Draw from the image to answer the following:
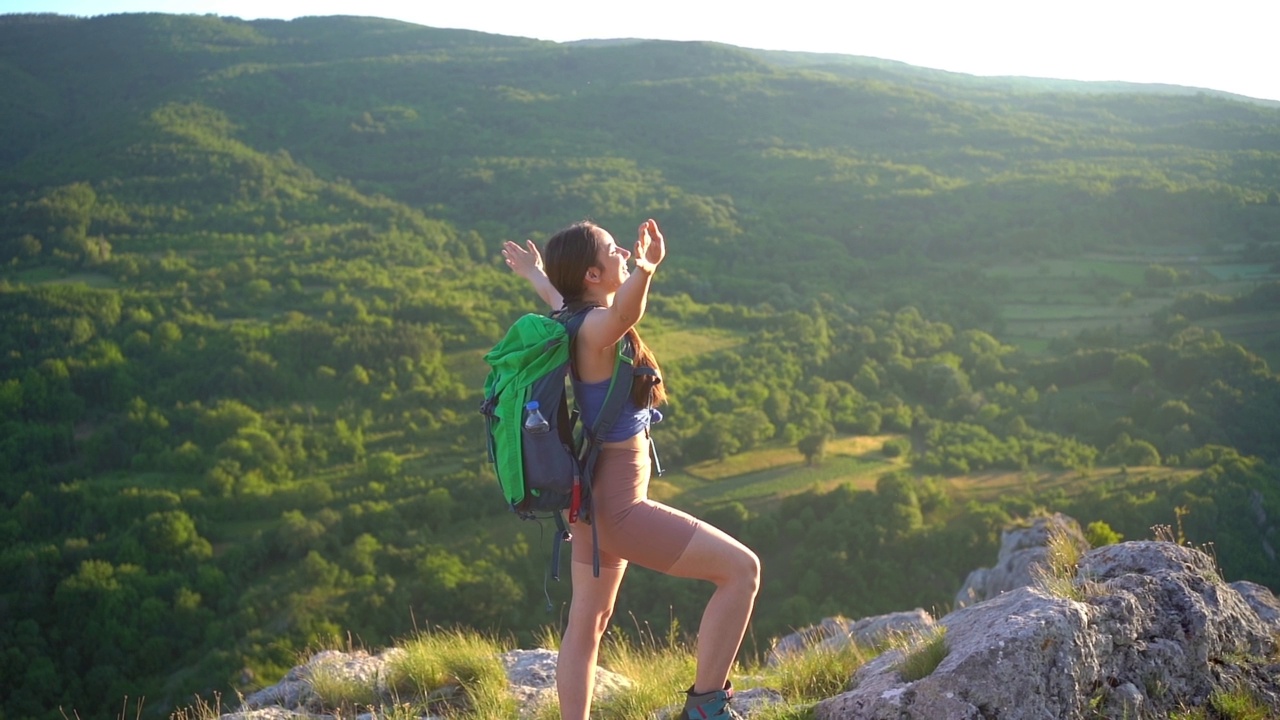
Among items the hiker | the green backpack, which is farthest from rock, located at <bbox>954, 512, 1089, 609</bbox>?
the green backpack

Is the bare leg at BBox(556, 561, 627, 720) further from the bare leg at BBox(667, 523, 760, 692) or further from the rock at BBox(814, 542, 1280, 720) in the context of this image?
the rock at BBox(814, 542, 1280, 720)

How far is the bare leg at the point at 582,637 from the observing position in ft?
10.3

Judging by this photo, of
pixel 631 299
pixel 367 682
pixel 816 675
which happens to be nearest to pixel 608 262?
pixel 631 299

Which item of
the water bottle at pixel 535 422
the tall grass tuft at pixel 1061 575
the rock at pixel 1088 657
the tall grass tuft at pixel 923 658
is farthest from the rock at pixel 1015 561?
the water bottle at pixel 535 422

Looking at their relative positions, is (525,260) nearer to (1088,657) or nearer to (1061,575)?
(1088,657)

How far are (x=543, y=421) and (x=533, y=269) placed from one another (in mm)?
1109

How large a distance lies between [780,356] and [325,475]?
101 ft

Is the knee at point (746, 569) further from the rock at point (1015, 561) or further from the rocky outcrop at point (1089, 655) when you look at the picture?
the rock at point (1015, 561)

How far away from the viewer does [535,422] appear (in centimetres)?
293

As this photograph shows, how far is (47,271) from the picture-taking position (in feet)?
220

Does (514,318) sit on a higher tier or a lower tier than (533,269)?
lower

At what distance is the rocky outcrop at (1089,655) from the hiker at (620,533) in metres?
0.72

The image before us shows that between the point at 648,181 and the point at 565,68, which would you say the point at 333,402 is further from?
the point at 565,68

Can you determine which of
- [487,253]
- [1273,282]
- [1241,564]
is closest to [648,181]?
[487,253]
